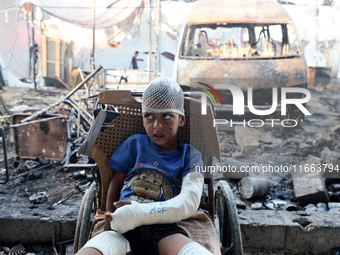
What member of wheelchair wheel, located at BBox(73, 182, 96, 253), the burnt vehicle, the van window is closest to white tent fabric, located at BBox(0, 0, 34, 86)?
the van window

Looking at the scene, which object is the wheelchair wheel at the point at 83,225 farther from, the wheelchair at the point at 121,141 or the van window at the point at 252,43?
the van window at the point at 252,43

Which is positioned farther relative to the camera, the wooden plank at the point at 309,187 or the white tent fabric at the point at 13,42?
the white tent fabric at the point at 13,42

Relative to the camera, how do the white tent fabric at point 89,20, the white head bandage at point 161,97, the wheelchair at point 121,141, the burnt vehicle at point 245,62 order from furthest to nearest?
the white tent fabric at point 89,20
the burnt vehicle at point 245,62
the wheelchair at point 121,141
the white head bandage at point 161,97

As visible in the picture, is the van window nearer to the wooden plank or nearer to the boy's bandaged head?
the wooden plank

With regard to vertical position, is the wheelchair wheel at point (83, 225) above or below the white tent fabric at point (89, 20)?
below

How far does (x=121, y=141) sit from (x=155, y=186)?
0.46m

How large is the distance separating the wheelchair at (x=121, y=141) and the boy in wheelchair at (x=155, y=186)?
0.11m

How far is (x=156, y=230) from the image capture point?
181 cm

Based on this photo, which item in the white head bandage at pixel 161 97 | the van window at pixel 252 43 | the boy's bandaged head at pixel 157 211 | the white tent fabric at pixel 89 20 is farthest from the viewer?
the white tent fabric at pixel 89 20

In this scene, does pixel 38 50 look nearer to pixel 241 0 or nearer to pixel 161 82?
pixel 241 0

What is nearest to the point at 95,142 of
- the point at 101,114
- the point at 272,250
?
the point at 101,114

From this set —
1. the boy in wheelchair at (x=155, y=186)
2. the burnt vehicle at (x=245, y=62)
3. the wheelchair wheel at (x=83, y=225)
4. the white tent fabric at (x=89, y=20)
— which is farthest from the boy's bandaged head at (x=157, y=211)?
the white tent fabric at (x=89, y=20)

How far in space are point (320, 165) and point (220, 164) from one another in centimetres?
134

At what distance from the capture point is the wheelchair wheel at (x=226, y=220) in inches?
80.5
